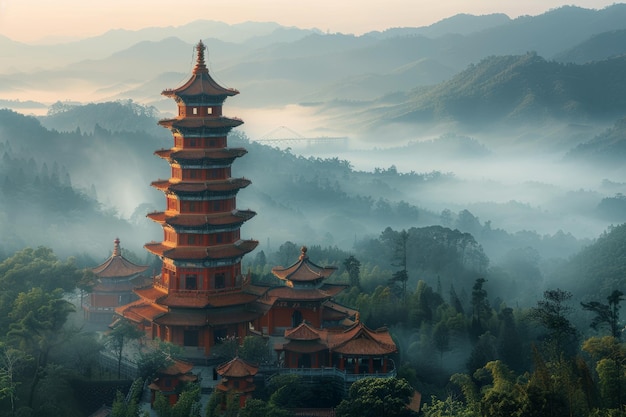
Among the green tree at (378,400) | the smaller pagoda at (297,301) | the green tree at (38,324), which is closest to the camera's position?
the green tree at (378,400)

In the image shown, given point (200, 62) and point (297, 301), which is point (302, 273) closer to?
point (297, 301)

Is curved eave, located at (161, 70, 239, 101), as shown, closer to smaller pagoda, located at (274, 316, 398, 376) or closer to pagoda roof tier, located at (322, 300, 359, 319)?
pagoda roof tier, located at (322, 300, 359, 319)

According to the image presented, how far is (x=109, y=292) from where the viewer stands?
2400 inches

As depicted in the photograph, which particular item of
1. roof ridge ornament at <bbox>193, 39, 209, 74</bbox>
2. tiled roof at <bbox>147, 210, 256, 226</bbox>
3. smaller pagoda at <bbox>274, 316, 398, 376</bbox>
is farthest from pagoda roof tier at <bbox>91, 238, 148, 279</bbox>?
smaller pagoda at <bbox>274, 316, 398, 376</bbox>

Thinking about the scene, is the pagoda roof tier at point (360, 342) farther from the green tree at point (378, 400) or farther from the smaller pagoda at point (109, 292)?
the smaller pagoda at point (109, 292)

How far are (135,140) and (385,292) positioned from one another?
133 metres

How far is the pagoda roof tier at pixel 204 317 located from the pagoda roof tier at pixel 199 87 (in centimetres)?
1164

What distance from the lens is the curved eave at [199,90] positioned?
56.0 metres

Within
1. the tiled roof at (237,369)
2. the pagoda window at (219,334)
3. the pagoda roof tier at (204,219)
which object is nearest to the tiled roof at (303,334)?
the tiled roof at (237,369)

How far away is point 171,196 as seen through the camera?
187 feet

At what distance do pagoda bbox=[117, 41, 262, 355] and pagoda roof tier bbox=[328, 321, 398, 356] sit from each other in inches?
226

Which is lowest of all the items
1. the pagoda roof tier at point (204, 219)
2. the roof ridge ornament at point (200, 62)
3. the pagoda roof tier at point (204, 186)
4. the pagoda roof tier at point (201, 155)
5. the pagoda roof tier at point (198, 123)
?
the pagoda roof tier at point (204, 219)

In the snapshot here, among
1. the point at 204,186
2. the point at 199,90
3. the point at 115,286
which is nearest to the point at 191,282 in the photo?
the point at 204,186

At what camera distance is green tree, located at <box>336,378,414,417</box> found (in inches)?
1742
